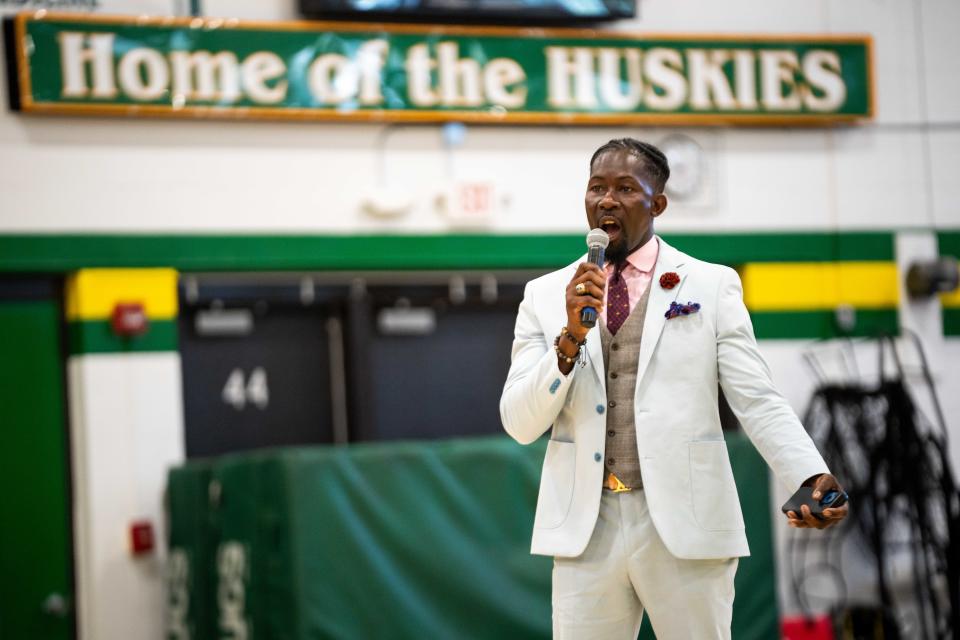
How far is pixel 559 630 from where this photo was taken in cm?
299

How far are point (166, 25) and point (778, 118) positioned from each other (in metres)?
3.29

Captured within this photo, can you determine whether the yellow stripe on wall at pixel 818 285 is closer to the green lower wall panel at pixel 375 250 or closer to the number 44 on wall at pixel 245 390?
the green lower wall panel at pixel 375 250

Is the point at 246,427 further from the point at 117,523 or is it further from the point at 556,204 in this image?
the point at 556,204

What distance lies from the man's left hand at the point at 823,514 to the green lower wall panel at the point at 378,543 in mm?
2576

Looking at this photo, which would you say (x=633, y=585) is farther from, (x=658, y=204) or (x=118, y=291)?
(x=118, y=291)

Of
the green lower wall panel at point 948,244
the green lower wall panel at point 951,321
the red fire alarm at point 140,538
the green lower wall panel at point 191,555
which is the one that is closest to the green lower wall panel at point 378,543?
the green lower wall panel at point 191,555

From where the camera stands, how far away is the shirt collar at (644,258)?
312 centimetres

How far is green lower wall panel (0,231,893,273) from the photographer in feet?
22.2

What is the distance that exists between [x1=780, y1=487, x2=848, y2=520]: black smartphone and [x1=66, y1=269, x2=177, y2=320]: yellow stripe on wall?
4.60 m

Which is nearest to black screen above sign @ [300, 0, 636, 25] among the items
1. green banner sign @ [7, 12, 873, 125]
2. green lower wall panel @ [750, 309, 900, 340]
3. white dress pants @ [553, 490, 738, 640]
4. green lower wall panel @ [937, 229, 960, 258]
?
green banner sign @ [7, 12, 873, 125]

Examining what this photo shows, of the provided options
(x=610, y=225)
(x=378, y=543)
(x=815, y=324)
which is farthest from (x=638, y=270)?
(x=815, y=324)

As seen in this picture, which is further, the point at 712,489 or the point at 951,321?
the point at 951,321

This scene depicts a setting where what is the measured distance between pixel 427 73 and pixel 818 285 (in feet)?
8.10

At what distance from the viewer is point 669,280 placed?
121 inches
